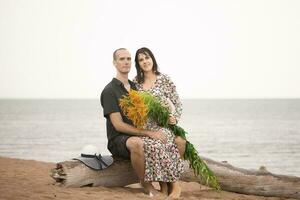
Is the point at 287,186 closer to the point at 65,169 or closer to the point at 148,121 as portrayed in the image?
the point at 148,121

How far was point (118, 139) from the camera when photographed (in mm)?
6934

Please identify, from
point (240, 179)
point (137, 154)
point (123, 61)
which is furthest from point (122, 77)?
point (240, 179)

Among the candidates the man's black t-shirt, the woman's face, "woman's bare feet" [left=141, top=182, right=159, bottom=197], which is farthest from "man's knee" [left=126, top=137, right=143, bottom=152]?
the woman's face

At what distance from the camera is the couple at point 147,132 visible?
267 inches

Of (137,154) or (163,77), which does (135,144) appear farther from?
(163,77)

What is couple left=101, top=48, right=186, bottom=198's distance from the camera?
22.2 ft

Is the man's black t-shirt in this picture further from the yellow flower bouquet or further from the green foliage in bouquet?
the green foliage in bouquet

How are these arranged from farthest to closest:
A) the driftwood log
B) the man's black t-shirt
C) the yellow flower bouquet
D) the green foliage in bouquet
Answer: the driftwood log < the man's black t-shirt < the green foliage in bouquet < the yellow flower bouquet

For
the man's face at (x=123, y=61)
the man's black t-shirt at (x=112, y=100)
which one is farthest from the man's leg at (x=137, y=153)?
the man's face at (x=123, y=61)

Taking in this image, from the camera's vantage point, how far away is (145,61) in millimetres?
6969

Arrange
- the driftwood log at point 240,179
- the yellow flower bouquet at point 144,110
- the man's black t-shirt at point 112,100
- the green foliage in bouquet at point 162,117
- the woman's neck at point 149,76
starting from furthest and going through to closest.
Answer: the driftwood log at point 240,179, the woman's neck at point 149,76, the man's black t-shirt at point 112,100, the green foliage in bouquet at point 162,117, the yellow flower bouquet at point 144,110

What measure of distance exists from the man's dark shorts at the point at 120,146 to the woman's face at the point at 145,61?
95 centimetres

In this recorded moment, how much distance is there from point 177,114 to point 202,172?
37.6 inches

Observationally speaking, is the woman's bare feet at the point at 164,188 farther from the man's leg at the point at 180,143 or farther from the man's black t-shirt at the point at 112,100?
the man's black t-shirt at the point at 112,100
